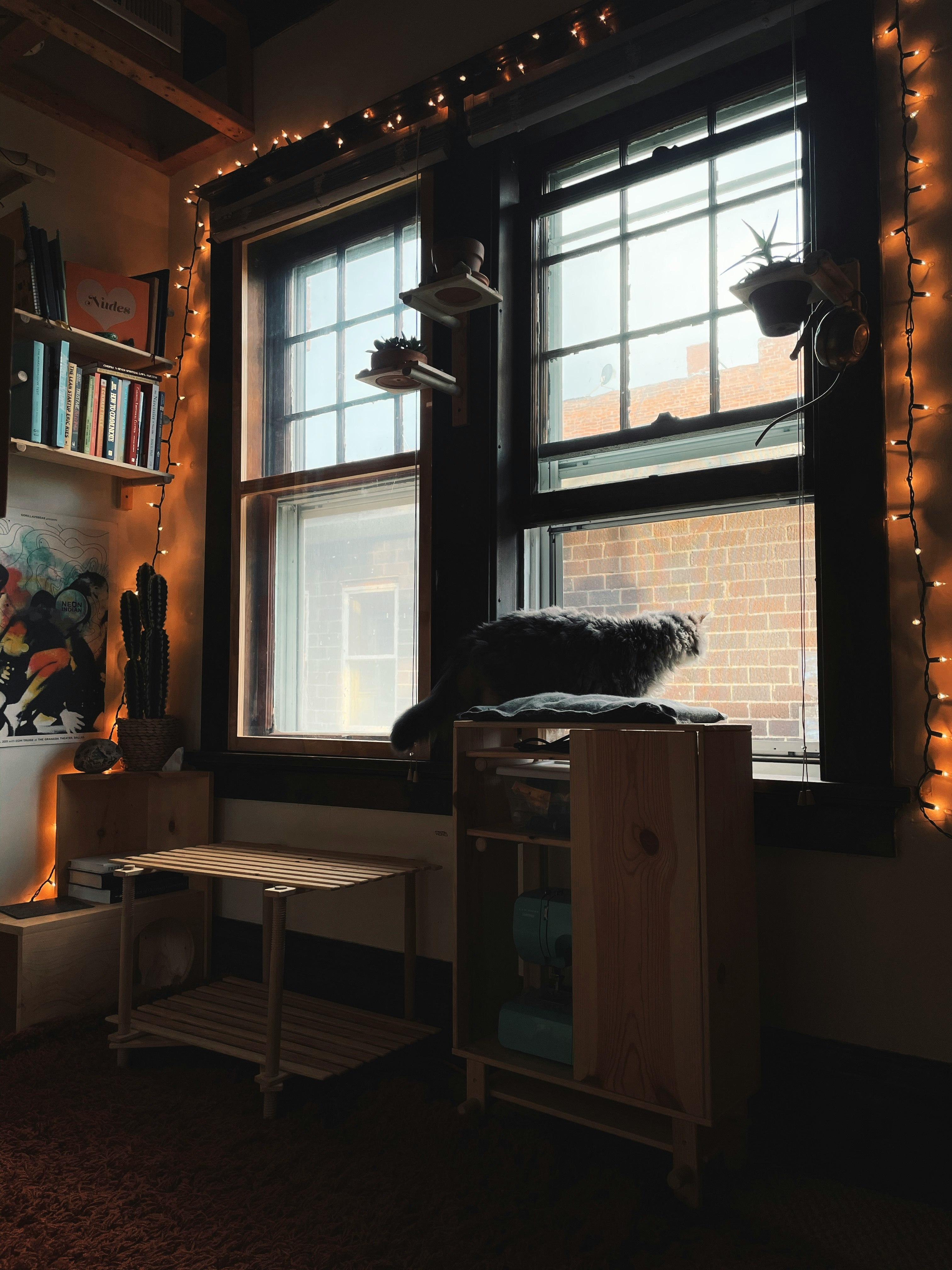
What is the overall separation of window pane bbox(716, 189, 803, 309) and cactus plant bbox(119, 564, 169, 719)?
7.27ft

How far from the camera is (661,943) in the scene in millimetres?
1822

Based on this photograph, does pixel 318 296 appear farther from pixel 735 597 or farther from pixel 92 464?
pixel 735 597

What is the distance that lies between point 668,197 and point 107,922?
2.86 metres

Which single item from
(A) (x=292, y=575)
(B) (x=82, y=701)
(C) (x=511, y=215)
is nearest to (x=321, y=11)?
(C) (x=511, y=215)

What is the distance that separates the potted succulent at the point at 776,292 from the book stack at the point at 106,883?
2474mm

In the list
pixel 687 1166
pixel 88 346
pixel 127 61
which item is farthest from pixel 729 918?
pixel 127 61

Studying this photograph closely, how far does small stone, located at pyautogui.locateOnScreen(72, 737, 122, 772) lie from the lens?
3205 mm

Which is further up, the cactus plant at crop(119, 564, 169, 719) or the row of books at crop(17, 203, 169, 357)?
the row of books at crop(17, 203, 169, 357)

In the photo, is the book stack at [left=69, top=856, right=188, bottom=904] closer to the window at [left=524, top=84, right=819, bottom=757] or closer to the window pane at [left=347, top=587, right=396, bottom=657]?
the window pane at [left=347, top=587, right=396, bottom=657]

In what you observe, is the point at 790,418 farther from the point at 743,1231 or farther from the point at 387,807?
the point at 743,1231

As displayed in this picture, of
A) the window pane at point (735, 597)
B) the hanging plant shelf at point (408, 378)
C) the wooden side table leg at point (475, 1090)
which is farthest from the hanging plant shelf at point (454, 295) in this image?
the wooden side table leg at point (475, 1090)

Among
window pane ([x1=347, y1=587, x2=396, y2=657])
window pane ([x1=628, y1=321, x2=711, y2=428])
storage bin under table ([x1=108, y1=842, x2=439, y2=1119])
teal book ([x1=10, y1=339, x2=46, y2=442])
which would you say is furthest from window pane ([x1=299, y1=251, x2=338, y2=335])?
storage bin under table ([x1=108, y1=842, x2=439, y2=1119])

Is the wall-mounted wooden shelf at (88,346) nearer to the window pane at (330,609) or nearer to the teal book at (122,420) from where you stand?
the teal book at (122,420)

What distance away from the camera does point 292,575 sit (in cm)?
332
